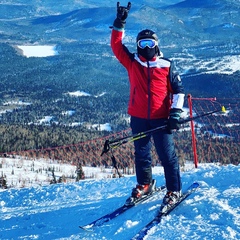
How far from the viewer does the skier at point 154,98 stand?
17.4 ft

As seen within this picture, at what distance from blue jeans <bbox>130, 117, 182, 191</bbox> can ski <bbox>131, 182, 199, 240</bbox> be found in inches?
8.8

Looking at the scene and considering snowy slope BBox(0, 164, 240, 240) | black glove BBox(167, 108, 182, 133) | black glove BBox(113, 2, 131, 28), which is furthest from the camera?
black glove BBox(113, 2, 131, 28)

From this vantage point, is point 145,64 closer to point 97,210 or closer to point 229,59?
point 97,210

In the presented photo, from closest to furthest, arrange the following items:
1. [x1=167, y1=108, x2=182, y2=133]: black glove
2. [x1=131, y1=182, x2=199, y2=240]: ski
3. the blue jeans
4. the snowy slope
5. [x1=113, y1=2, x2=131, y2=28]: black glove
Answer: [x1=131, y1=182, x2=199, y2=240]: ski
the snowy slope
[x1=167, y1=108, x2=182, y2=133]: black glove
the blue jeans
[x1=113, y1=2, x2=131, y2=28]: black glove

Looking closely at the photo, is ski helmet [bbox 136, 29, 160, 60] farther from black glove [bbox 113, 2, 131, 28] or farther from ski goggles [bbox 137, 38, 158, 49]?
black glove [bbox 113, 2, 131, 28]

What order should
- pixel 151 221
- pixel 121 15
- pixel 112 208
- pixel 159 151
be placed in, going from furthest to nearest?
1. pixel 112 208
2. pixel 121 15
3. pixel 159 151
4. pixel 151 221

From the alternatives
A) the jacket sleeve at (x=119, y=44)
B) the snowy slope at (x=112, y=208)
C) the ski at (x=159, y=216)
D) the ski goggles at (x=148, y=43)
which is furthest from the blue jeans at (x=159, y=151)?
the ski goggles at (x=148, y=43)

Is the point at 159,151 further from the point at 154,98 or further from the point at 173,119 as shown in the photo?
the point at 154,98

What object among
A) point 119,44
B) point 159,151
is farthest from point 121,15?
point 159,151

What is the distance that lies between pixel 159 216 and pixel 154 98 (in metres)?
1.41

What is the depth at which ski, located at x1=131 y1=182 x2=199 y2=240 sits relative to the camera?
480 centimetres

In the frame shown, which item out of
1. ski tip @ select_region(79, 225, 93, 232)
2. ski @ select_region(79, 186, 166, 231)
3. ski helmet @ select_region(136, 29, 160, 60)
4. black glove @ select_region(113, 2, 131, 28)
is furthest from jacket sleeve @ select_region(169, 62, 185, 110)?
ski tip @ select_region(79, 225, 93, 232)

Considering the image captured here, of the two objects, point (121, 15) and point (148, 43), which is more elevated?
point (121, 15)

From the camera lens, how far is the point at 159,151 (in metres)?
5.48
